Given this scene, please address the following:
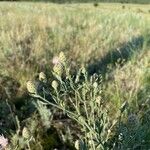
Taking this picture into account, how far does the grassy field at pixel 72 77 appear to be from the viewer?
328 centimetres

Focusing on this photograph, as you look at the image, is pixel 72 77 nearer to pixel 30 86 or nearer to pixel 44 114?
pixel 30 86

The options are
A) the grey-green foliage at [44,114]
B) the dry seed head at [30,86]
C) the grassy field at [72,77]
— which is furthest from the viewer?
the grey-green foliage at [44,114]

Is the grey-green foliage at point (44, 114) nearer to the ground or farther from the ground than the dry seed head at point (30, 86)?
nearer to the ground

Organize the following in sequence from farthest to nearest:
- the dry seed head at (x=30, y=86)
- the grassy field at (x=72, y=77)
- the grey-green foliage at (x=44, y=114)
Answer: the grey-green foliage at (x=44, y=114) < the grassy field at (x=72, y=77) < the dry seed head at (x=30, y=86)

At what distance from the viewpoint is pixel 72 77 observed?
10.4 ft

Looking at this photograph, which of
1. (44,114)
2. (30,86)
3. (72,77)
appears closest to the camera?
(30,86)

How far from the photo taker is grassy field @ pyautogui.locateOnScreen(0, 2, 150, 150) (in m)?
3.28

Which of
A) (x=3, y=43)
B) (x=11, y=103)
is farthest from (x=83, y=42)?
(x=11, y=103)

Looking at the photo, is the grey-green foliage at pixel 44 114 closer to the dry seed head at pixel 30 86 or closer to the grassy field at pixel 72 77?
the grassy field at pixel 72 77

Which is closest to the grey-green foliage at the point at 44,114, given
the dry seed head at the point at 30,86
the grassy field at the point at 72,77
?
the grassy field at the point at 72,77

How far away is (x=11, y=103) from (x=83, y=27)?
11.9 ft

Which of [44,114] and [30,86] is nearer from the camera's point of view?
[30,86]

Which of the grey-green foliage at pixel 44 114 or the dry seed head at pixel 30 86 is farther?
Answer: the grey-green foliage at pixel 44 114

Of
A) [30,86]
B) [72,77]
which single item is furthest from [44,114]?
[30,86]
